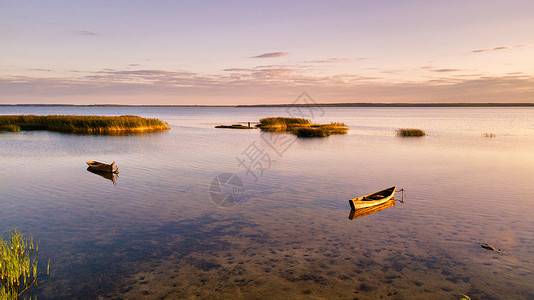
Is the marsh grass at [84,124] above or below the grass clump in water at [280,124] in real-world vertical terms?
above

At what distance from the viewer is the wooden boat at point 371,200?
16.2 meters

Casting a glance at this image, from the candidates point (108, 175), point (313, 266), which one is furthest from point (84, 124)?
point (313, 266)

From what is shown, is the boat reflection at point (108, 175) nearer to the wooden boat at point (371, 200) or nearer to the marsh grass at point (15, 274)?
the marsh grass at point (15, 274)

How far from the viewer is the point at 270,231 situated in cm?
1384

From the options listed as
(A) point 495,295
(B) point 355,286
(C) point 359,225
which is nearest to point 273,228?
(C) point 359,225

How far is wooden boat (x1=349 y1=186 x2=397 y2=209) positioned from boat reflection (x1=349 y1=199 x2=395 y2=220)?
230 millimetres

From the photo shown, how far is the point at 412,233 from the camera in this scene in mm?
13852

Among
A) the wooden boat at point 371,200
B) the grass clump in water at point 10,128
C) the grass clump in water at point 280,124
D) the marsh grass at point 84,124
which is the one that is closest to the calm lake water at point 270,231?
the wooden boat at point 371,200

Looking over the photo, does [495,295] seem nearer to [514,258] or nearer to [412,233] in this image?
[514,258]

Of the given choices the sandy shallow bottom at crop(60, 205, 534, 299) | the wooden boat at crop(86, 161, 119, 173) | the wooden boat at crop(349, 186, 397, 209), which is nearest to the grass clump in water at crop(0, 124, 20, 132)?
the wooden boat at crop(86, 161, 119, 173)

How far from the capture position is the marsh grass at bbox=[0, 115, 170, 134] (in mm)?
59369

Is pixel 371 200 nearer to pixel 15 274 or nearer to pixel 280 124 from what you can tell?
pixel 15 274

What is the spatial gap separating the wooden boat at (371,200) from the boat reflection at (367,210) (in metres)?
0.23

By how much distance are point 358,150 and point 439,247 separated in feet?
94.5
